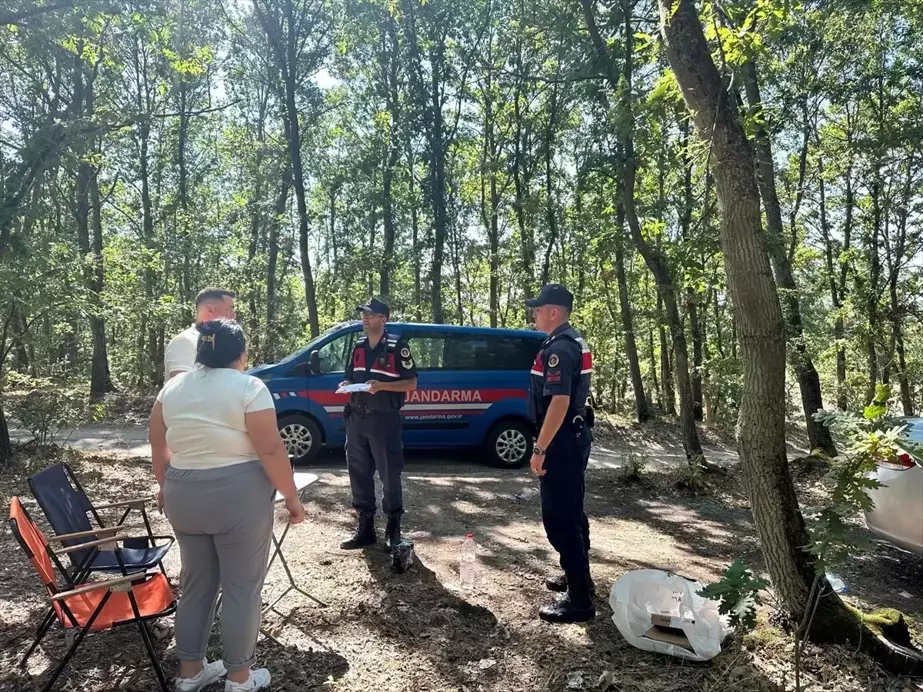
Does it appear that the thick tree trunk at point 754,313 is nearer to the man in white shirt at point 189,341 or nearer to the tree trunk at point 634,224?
the man in white shirt at point 189,341

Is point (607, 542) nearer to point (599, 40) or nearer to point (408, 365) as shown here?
point (408, 365)

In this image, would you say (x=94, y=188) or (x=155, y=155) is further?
(x=155, y=155)

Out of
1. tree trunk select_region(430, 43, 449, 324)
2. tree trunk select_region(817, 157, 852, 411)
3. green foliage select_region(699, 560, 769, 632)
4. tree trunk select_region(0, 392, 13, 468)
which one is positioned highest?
tree trunk select_region(430, 43, 449, 324)

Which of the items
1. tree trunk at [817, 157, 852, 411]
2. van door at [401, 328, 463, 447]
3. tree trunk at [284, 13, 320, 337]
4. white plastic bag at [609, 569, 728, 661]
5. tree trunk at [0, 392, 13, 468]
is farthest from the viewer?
tree trunk at [817, 157, 852, 411]

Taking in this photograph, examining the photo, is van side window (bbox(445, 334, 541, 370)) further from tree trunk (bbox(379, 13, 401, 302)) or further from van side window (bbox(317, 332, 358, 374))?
tree trunk (bbox(379, 13, 401, 302))

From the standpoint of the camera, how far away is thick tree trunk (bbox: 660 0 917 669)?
10.4 ft

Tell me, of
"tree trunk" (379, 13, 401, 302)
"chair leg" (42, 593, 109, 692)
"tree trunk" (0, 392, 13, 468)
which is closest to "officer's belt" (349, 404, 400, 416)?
"chair leg" (42, 593, 109, 692)

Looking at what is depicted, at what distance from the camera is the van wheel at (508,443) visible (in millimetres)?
8844

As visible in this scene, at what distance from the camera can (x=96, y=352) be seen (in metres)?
15.5

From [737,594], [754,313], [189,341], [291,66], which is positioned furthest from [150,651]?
[291,66]

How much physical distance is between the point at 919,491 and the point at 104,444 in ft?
34.4

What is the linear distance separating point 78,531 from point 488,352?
A: 626 cm

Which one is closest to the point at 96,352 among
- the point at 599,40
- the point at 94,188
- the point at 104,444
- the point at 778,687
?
the point at 94,188

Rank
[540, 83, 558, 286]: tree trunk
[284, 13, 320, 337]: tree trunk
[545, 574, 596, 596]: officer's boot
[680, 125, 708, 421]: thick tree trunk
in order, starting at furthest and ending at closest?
[540, 83, 558, 286]: tree trunk
[284, 13, 320, 337]: tree trunk
[680, 125, 708, 421]: thick tree trunk
[545, 574, 596, 596]: officer's boot
